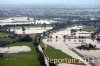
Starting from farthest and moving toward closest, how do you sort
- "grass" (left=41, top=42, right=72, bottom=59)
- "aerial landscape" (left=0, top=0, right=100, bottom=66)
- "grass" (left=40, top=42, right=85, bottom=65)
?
"grass" (left=41, top=42, right=72, bottom=59), "grass" (left=40, top=42, right=85, bottom=65), "aerial landscape" (left=0, top=0, right=100, bottom=66)

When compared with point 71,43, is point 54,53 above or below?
above

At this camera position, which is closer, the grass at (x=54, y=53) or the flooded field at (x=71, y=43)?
the grass at (x=54, y=53)

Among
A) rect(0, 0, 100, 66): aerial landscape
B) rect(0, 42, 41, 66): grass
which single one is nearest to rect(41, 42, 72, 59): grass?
rect(0, 0, 100, 66): aerial landscape

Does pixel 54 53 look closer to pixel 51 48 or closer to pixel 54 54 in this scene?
pixel 54 54

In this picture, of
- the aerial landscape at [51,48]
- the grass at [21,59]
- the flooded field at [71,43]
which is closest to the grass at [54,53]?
the aerial landscape at [51,48]

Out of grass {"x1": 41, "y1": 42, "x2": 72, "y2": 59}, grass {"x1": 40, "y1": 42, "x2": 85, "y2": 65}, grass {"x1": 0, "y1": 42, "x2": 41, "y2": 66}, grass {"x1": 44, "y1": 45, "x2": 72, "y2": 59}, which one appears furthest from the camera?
grass {"x1": 41, "y1": 42, "x2": 72, "y2": 59}

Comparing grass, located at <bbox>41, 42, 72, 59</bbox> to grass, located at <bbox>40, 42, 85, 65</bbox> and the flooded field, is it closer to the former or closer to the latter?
grass, located at <bbox>40, 42, 85, 65</bbox>

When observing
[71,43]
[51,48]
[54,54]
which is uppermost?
[54,54]

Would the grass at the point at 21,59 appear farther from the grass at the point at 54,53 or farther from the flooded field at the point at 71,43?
the flooded field at the point at 71,43

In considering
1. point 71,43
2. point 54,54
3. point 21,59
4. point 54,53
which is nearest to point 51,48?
point 54,53

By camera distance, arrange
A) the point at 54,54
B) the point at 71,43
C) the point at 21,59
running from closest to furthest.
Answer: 1. the point at 21,59
2. the point at 54,54
3. the point at 71,43

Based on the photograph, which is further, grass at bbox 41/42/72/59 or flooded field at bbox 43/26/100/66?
flooded field at bbox 43/26/100/66

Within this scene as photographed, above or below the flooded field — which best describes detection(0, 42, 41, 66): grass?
above
